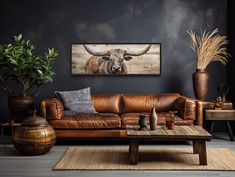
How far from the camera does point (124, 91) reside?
841cm

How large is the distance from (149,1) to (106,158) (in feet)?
11.8

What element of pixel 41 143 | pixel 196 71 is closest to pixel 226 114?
pixel 196 71

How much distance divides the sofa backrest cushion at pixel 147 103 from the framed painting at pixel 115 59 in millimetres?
665

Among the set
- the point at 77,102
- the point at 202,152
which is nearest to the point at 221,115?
the point at 202,152

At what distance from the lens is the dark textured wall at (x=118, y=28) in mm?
8297

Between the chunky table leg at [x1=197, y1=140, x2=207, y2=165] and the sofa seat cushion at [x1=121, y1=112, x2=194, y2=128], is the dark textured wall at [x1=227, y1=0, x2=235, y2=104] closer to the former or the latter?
the sofa seat cushion at [x1=121, y1=112, x2=194, y2=128]

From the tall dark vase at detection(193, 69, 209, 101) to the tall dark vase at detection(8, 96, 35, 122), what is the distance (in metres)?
2.96

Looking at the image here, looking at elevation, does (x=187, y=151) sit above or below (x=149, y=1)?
below

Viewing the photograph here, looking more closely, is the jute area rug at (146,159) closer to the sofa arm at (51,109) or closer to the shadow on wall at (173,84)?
the sofa arm at (51,109)

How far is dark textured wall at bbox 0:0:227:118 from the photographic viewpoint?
830cm

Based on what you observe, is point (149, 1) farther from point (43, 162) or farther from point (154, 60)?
point (43, 162)

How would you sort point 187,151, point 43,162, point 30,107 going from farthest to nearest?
point 30,107 → point 187,151 → point 43,162

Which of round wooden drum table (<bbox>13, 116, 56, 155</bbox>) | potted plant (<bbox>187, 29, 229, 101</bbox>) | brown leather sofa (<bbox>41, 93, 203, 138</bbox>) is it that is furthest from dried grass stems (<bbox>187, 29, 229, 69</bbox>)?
round wooden drum table (<bbox>13, 116, 56, 155</bbox>)

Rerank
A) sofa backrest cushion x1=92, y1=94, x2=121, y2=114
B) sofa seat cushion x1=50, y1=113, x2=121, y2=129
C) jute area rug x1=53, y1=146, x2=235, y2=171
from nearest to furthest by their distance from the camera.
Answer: jute area rug x1=53, y1=146, x2=235, y2=171 < sofa seat cushion x1=50, y1=113, x2=121, y2=129 < sofa backrest cushion x1=92, y1=94, x2=121, y2=114
